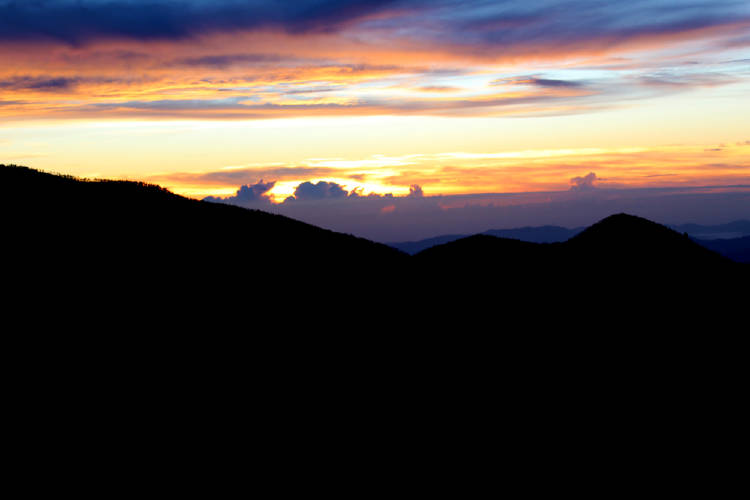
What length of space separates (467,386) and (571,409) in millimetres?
5399

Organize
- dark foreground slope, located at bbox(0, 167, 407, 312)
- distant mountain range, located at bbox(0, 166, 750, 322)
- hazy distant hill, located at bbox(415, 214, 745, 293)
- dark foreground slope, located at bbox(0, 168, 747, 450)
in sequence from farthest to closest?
1. hazy distant hill, located at bbox(415, 214, 745, 293)
2. dark foreground slope, located at bbox(0, 167, 407, 312)
3. distant mountain range, located at bbox(0, 166, 750, 322)
4. dark foreground slope, located at bbox(0, 168, 747, 450)

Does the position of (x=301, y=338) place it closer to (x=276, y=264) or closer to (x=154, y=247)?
(x=276, y=264)

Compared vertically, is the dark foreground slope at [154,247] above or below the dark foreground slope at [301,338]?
above

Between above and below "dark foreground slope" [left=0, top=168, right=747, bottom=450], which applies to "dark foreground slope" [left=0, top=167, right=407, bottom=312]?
above

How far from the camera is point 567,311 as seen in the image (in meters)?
45.2

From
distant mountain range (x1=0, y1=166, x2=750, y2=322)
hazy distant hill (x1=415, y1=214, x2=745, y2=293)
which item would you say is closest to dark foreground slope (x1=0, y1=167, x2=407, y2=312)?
distant mountain range (x1=0, y1=166, x2=750, y2=322)

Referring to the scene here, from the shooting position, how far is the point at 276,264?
145 ft

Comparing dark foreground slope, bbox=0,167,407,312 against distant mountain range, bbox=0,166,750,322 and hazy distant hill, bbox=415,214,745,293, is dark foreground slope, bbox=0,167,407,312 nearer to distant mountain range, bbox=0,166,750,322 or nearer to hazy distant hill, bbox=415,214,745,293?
distant mountain range, bbox=0,166,750,322

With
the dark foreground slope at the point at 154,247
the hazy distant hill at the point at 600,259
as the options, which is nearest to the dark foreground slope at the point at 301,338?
the dark foreground slope at the point at 154,247

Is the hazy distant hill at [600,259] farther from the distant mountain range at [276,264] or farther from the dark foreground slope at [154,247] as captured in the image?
the dark foreground slope at [154,247]

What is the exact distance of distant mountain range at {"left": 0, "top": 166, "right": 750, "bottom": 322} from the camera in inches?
1419

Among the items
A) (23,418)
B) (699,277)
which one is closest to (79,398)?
(23,418)

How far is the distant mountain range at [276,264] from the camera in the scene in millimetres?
36031

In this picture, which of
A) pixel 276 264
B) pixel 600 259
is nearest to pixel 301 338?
pixel 276 264
